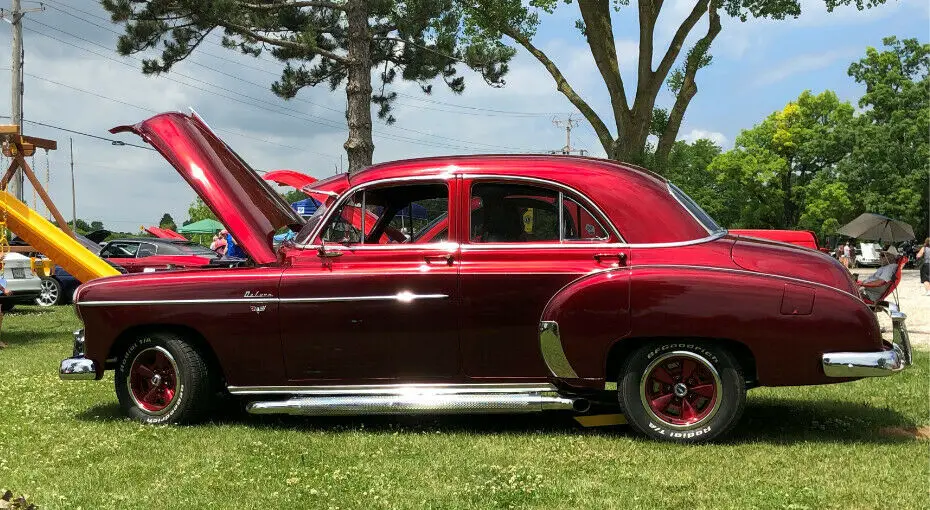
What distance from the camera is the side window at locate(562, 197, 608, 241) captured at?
5570mm

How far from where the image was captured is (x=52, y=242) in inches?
444

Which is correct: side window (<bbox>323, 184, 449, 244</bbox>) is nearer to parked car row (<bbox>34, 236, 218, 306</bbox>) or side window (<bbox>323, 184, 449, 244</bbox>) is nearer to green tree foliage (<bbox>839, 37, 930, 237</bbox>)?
parked car row (<bbox>34, 236, 218, 306</bbox>)

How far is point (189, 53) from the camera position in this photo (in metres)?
16.7

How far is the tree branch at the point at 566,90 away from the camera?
1864cm

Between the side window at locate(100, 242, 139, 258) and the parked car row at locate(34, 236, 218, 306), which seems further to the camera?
the side window at locate(100, 242, 139, 258)

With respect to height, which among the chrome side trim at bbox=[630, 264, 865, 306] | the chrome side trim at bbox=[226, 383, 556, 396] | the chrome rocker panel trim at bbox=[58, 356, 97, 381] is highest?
the chrome side trim at bbox=[630, 264, 865, 306]

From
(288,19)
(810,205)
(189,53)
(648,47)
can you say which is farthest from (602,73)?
(810,205)

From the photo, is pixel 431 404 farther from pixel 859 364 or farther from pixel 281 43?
pixel 281 43

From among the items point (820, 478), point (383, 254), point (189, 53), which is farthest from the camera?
point (189, 53)

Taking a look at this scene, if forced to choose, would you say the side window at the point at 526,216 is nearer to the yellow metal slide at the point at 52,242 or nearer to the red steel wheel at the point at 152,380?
the red steel wheel at the point at 152,380

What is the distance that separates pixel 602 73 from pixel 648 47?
3.69 ft

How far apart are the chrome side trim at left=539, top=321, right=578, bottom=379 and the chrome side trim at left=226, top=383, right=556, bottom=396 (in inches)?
6.9

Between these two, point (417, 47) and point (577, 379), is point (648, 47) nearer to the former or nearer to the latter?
point (417, 47)

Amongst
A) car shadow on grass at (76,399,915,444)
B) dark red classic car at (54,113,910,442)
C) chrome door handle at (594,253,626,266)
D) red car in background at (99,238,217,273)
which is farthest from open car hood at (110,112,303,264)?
red car in background at (99,238,217,273)
